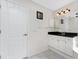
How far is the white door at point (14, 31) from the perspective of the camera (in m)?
2.39

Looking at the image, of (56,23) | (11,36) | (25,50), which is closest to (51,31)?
(56,23)

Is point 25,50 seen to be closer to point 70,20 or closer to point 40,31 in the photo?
point 40,31

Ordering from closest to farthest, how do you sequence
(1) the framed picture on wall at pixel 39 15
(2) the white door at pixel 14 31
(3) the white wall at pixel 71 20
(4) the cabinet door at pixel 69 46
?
(2) the white door at pixel 14 31 → (4) the cabinet door at pixel 69 46 → (1) the framed picture on wall at pixel 39 15 → (3) the white wall at pixel 71 20

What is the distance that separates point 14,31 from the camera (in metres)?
→ 2.69

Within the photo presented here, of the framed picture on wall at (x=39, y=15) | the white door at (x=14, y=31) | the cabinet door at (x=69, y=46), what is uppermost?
the framed picture on wall at (x=39, y=15)

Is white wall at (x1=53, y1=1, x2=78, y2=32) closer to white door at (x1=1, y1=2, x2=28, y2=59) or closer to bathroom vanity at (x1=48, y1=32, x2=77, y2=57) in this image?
bathroom vanity at (x1=48, y1=32, x2=77, y2=57)

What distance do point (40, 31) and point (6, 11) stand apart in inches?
79.2

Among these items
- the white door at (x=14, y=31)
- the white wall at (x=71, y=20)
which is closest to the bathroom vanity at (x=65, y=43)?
the white wall at (x=71, y=20)

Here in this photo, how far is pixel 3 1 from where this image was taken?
2342 mm

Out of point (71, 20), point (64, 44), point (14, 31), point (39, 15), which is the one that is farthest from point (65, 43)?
point (14, 31)

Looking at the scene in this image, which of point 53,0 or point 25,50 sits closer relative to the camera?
point 25,50

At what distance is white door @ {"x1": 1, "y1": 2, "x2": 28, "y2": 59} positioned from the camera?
7.83 feet

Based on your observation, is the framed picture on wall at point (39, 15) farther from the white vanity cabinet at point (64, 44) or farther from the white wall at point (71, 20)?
the white wall at point (71, 20)

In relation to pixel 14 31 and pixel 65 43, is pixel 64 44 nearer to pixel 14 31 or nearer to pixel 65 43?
pixel 65 43
